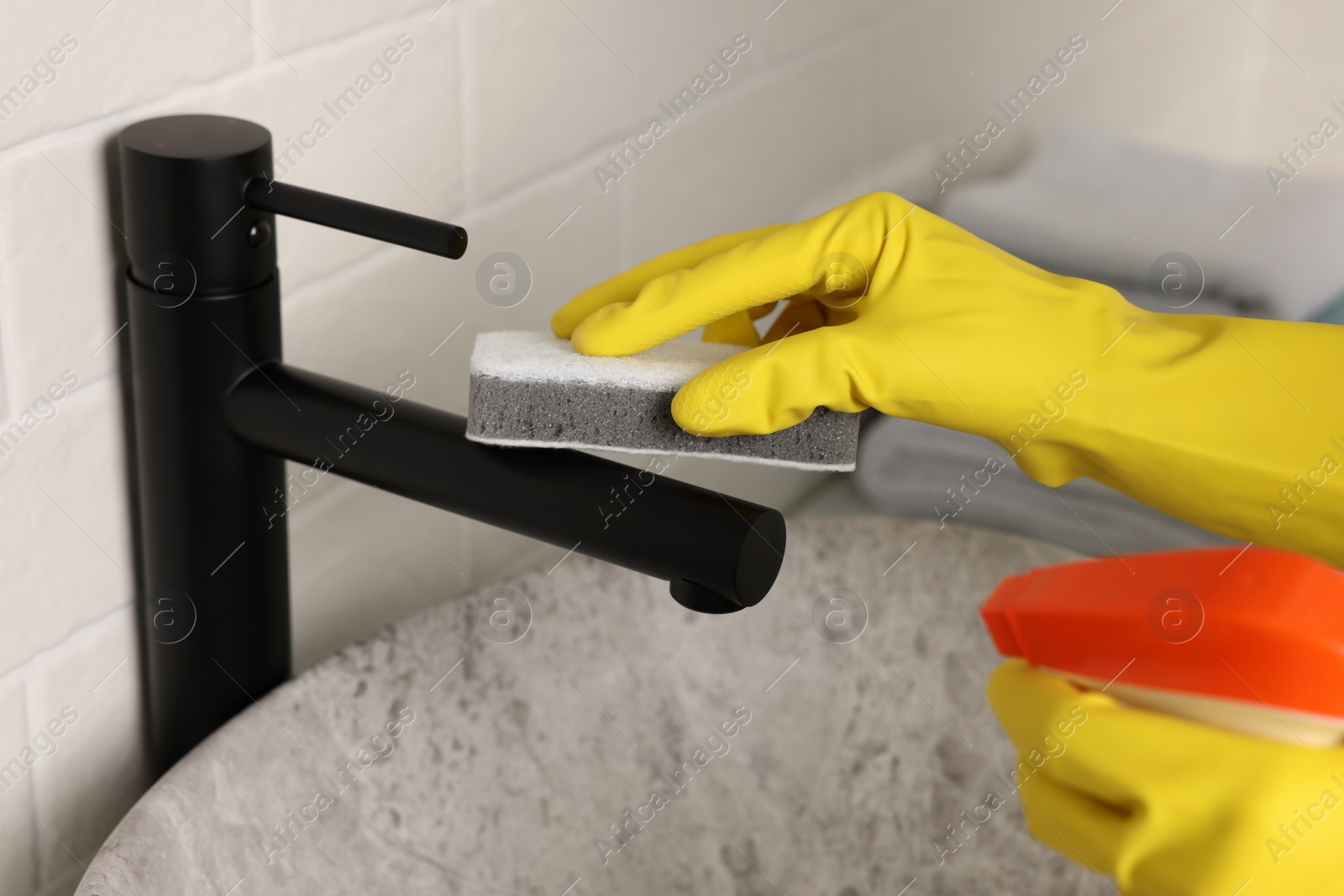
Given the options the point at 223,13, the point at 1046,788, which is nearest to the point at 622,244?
the point at 223,13

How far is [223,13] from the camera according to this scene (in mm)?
416

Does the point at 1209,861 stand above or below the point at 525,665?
above

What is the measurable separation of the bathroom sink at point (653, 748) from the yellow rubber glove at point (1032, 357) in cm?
18

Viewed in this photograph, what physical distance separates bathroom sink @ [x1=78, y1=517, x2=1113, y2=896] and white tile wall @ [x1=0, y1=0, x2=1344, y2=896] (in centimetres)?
9

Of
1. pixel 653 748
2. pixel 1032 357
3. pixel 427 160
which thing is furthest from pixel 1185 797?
pixel 427 160

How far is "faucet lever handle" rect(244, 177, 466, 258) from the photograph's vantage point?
34 cm

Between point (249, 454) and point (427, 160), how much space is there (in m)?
0.18

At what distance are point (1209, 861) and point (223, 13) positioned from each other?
426 mm

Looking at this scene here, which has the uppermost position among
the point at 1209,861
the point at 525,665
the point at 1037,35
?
the point at 1037,35

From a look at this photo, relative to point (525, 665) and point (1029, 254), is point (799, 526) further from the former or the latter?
point (1029, 254)

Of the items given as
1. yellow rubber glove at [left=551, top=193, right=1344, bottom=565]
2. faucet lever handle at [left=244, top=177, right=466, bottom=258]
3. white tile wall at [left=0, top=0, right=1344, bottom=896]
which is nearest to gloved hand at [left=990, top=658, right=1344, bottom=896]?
yellow rubber glove at [left=551, top=193, right=1344, bottom=565]

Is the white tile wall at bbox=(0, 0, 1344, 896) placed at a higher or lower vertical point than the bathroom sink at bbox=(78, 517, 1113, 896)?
higher

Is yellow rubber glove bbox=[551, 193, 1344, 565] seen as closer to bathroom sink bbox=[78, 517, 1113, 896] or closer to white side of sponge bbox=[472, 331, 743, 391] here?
white side of sponge bbox=[472, 331, 743, 391]

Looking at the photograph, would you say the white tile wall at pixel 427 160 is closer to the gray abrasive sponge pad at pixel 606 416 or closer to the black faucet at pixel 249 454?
the black faucet at pixel 249 454
